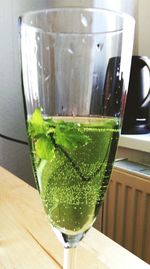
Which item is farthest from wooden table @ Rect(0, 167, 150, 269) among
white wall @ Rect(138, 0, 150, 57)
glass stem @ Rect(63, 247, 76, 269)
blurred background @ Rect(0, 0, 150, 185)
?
white wall @ Rect(138, 0, 150, 57)

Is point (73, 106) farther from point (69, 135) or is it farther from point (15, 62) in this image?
point (15, 62)

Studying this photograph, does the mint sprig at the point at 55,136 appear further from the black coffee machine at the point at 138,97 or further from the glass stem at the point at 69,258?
the black coffee machine at the point at 138,97

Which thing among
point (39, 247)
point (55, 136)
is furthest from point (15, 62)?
point (55, 136)

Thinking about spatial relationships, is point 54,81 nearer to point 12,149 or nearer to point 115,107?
point 115,107

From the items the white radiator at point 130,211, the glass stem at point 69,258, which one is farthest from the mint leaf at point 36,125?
the white radiator at point 130,211

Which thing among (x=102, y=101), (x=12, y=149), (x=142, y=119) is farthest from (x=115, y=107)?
(x=12, y=149)

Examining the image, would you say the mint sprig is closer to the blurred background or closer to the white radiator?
the white radiator
